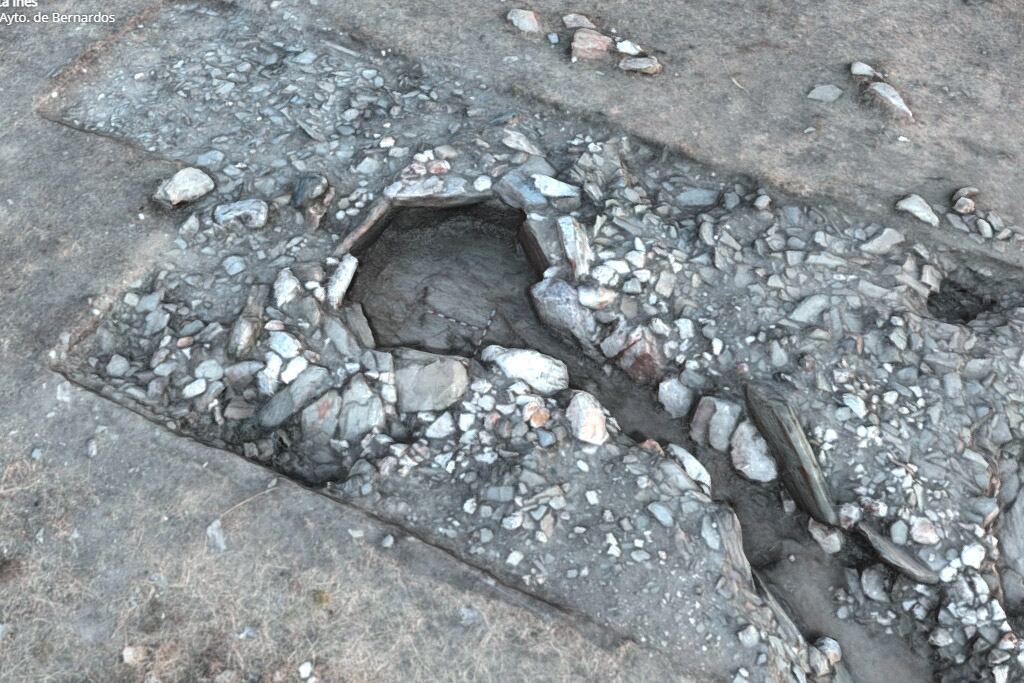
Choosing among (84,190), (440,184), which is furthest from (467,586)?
→ (84,190)

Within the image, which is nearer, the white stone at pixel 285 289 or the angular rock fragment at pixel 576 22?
the white stone at pixel 285 289

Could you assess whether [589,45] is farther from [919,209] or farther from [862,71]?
[919,209]

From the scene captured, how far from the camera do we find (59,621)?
227cm

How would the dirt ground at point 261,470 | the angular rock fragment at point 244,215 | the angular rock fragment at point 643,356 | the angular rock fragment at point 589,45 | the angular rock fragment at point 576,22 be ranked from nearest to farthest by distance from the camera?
the dirt ground at point 261,470 → the angular rock fragment at point 643,356 → the angular rock fragment at point 244,215 → the angular rock fragment at point 589,45 → the angular rock fragment at point 576,22

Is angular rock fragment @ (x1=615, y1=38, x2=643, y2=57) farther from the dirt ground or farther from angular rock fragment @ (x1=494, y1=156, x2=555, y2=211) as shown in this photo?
angular rock fragment @ (x1=494, y1=156, x2=555, y2=211)

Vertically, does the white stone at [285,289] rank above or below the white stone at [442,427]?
above

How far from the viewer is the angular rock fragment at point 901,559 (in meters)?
2.51

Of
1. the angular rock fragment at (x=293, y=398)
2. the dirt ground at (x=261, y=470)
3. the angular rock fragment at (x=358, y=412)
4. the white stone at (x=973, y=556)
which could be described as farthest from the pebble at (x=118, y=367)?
the white stone at (x=973, y=556)

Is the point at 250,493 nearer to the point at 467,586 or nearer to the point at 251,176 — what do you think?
the point at 467,586

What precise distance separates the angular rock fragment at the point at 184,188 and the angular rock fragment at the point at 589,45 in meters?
1.62

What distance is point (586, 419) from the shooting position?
2.65m

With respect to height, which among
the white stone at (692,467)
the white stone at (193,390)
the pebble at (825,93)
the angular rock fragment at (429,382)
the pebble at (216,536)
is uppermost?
the pebble at (825,93)

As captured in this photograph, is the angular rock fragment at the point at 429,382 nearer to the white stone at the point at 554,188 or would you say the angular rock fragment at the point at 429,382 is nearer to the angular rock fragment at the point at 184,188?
the white stone at the point at 554,188

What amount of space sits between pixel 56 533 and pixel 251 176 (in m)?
1.45
